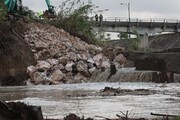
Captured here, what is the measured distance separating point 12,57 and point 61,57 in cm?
404

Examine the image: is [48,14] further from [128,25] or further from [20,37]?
[128,25]

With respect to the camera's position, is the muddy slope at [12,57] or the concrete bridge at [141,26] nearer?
the muddy slope at [12,57]

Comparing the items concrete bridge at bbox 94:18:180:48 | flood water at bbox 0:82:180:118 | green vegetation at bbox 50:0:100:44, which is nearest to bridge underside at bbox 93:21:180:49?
concrete bridge at bbox 94:18:180:48

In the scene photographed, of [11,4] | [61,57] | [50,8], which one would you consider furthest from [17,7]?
[61,57]

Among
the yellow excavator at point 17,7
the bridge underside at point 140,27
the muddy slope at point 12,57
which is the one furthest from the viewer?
the bridge underside at point 140,27

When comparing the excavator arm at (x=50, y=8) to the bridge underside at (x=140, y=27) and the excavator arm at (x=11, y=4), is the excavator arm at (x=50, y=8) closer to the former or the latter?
the excavator arm at (x=11, y=4)

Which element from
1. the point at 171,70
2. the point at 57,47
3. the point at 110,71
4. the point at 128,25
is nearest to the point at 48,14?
the point at 57,47

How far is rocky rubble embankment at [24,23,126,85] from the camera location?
1387 inches

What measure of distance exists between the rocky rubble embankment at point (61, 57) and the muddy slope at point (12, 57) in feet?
2.12

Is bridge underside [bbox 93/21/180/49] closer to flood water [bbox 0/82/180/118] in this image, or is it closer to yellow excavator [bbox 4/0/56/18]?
yellow excavator [bbox 4/0/56/18]

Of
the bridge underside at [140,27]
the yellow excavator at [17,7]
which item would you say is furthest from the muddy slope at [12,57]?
the bridge underside at [140,27]

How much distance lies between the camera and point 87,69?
36.6 meters

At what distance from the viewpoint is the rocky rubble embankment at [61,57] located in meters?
35.2

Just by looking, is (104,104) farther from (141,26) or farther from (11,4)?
(141,26)
